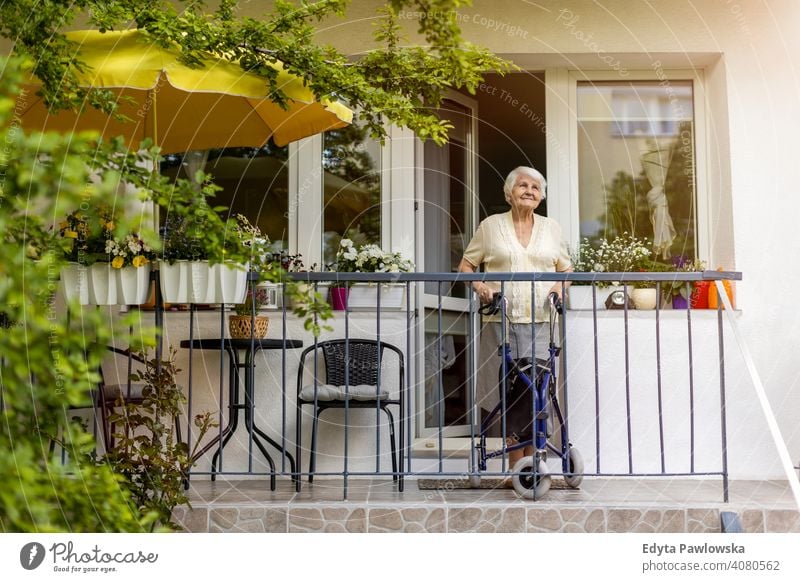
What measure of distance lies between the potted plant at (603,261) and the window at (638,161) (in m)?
0.08

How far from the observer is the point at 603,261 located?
512 centimetres

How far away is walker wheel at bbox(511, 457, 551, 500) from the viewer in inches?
153

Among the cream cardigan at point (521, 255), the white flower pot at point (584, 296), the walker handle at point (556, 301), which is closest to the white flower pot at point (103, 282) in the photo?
the cream cardigan at point (521, 255)

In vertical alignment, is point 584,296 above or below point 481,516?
above

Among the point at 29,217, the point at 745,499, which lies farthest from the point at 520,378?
the point at 29,217

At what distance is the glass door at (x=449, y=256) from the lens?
5367 millimetres

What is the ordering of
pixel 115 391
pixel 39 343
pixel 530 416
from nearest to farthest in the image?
pixel 39 343, pixel 530 416, pixel 115 391

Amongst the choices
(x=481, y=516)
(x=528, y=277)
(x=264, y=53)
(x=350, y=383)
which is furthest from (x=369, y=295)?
(x=264, y=53)

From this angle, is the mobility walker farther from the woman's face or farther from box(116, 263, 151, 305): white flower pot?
box(116, 263, 151, 305): white flower pot

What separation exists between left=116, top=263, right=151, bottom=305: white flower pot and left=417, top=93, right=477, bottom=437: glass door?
1893 mm

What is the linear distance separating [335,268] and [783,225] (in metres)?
2.41

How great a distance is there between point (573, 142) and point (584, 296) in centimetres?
93

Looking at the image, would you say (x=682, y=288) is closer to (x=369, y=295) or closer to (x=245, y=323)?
(x=369, y=295)
